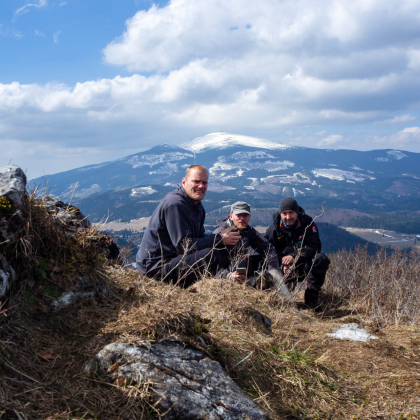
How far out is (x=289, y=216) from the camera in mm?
7266

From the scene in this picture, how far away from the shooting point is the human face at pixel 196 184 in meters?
5.48

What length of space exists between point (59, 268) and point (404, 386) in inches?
146

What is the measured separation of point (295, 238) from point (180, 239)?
3469 mm

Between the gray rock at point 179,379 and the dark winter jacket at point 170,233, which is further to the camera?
the dark winter jacket at point 170,233

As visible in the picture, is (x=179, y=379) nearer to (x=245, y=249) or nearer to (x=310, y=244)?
(x=245, y=249)

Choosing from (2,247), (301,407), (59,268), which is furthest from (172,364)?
(2,247)

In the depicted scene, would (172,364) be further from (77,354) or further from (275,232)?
(275,232)

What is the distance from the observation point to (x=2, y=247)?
114 inches

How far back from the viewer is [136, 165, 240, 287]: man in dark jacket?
5109 millimetres

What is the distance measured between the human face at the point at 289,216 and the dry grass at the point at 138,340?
136 inches

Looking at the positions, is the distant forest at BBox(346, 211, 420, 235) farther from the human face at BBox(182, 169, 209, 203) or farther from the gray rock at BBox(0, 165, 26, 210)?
the gray rock at BBox(0, 165, 26, 210)

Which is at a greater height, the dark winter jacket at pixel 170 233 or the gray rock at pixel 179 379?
the dark winter jacket at pixel 170 233

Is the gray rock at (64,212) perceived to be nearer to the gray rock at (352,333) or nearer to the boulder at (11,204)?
the boulder at (11,204)

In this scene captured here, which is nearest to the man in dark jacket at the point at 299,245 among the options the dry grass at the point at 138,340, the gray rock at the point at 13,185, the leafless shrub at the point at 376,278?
the leafless shrub at the point at 376,278
